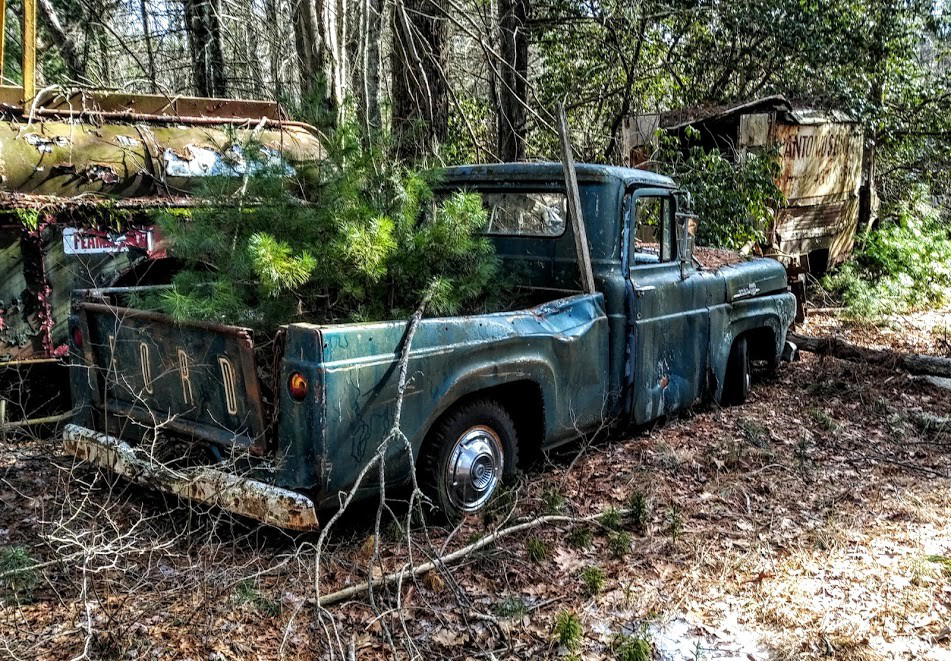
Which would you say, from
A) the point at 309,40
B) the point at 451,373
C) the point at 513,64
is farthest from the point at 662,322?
the point at 513,64

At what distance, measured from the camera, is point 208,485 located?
12.8ft

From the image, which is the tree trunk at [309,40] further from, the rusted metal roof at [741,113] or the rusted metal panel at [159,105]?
the rusted metal roof at [741,113]

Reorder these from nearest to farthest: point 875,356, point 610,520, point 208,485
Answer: point 208,485 < point 610,520 < point 875,356

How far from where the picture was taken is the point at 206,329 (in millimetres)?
4020

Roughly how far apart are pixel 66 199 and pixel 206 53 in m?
7.76

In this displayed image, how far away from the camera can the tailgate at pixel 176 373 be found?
13.0ft

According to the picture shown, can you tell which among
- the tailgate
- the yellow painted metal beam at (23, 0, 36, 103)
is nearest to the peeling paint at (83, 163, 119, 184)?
the yellow painted metal beam at (23, 0, 36, 103)

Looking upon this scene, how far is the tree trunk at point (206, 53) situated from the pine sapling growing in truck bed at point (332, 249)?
9003 mm

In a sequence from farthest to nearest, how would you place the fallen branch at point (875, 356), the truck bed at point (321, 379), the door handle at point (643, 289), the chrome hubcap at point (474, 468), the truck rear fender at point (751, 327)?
the fallen branch at point (875, 356) < the truck rear fender at point (751, 327) < the door handle at point (643, 289) < the chrome hubcap at point (474, 468) < the truck bed at point (321, 379)

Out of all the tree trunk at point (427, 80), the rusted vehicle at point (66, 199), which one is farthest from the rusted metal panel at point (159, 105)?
the tree trunk at point (427, 80)

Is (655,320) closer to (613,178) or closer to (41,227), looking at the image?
(613,178)

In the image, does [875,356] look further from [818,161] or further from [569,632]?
[569,632]

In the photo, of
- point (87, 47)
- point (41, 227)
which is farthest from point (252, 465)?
point (87, 47)

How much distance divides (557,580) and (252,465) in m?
1.52
